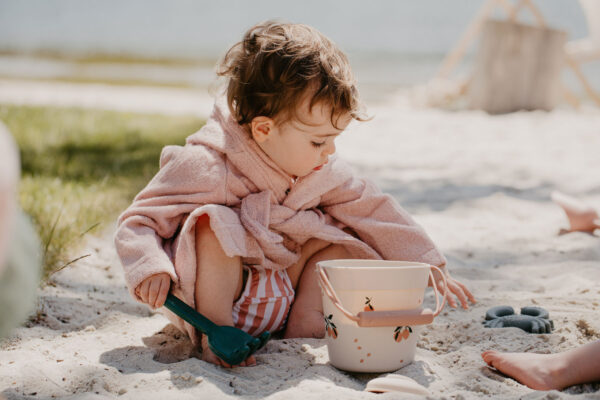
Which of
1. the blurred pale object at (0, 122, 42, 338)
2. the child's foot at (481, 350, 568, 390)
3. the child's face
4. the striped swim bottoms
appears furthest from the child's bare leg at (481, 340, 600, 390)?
the blurred pale object at (0, 122, 42, 338)

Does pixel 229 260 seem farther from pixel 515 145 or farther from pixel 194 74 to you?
pixel 194 74

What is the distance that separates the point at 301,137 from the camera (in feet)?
6.14

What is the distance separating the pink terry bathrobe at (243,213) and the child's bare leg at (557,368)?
0.45 metres

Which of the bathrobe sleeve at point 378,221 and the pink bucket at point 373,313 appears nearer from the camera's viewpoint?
the pink bucket at point 373,313

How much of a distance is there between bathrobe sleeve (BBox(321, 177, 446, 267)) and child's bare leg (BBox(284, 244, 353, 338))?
10 centimetres

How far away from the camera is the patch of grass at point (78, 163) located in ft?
8.53

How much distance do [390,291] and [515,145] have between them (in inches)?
166

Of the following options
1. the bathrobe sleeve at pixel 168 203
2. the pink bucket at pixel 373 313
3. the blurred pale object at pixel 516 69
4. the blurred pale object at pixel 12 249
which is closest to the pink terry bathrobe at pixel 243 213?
the bathrobe sleeve at pixel 168 203

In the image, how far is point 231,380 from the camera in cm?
157

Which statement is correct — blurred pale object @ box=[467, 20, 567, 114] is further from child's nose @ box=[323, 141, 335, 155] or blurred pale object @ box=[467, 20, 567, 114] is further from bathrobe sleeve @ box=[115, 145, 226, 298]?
bathrobe sleeve @ box=[115, 145, 226, 298]

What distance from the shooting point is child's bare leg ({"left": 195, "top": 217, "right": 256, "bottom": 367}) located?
1776 mm

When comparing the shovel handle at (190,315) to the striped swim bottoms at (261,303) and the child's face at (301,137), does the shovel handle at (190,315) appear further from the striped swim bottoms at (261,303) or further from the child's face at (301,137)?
the child's face at (301,137)

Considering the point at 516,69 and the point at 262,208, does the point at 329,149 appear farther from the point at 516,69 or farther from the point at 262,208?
the point at 516,69

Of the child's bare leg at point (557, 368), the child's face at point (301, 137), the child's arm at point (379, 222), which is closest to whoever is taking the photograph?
the child's bare leg at point (557, 368)
